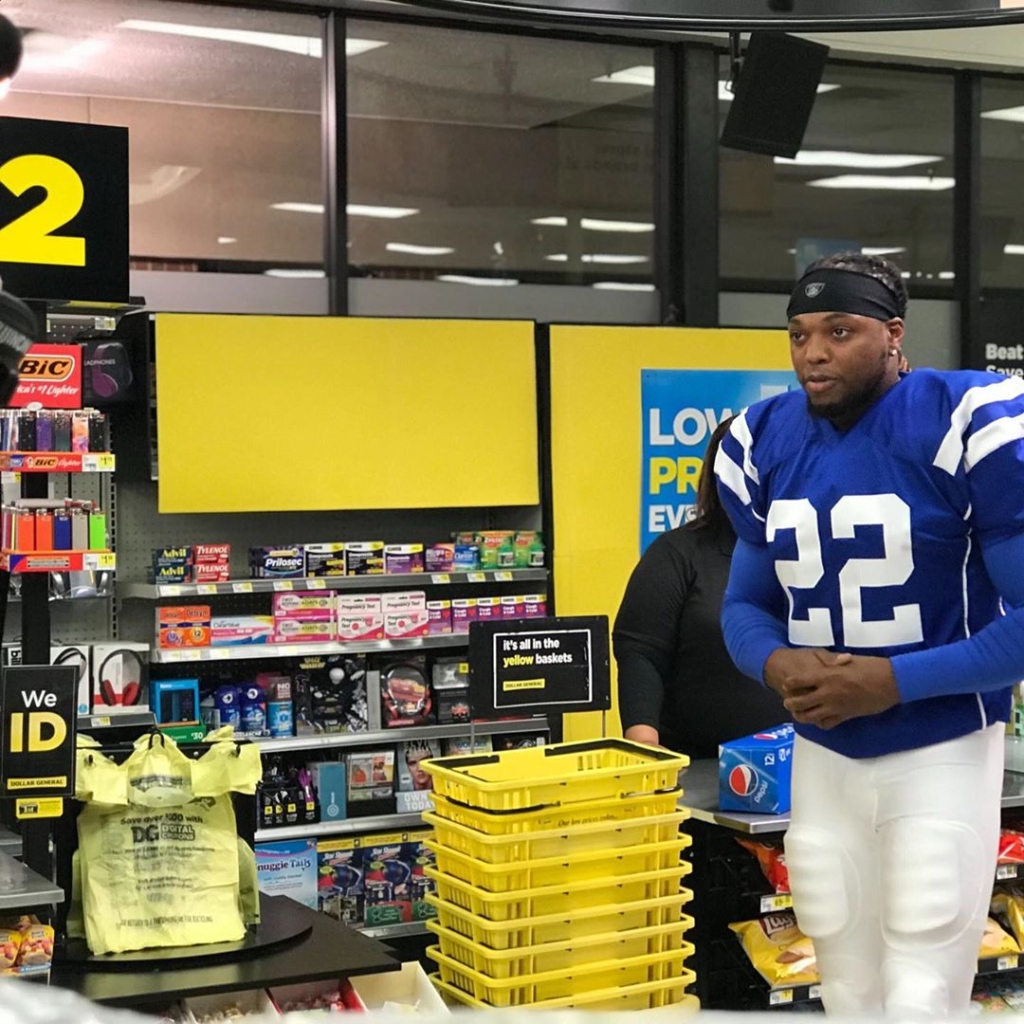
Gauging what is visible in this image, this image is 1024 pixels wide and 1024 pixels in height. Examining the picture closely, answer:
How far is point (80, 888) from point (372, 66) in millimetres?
4959

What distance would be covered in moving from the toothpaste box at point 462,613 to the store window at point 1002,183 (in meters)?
3.92

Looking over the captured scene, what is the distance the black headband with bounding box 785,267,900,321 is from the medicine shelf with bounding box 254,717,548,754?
3.39 meters

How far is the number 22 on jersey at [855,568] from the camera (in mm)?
2682

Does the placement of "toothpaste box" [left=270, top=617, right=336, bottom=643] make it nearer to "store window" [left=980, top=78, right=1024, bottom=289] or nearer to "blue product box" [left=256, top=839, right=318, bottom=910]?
"blue product box" [left=256, top=839, right=318, bottom=910]

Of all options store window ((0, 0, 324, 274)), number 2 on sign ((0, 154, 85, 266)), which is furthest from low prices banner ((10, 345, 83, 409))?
store window ((0, 0, 324, 274))

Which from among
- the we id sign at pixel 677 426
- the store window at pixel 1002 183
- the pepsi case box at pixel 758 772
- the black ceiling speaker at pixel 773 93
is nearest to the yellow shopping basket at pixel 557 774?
the pepsi case box at pixel 758 772

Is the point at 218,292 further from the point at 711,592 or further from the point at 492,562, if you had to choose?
the point at 711,592

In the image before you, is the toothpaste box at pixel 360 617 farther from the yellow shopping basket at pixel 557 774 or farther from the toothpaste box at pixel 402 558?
the yellow shopping basket at pixel 557 774

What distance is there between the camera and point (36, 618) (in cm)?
414

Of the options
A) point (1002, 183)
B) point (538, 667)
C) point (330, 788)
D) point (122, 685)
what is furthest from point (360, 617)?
point (1002, 183)

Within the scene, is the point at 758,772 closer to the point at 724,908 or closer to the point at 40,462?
the point at 724,908

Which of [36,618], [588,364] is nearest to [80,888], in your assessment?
[36,618]

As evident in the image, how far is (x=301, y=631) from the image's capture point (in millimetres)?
6129

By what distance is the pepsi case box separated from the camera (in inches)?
148
